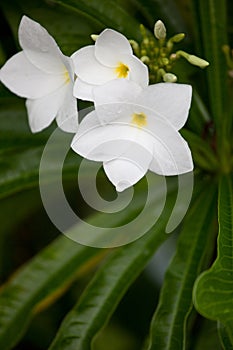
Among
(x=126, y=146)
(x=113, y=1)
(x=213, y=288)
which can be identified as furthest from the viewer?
(x=113, y=1)

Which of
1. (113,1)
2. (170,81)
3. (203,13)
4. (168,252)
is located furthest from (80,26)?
(168,252)

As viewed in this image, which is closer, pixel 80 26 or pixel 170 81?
pixel 170 81

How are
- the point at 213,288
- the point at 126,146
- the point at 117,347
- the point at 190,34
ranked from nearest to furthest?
the point at 213,288 → the point at 126,146 → the point at 190,34 → the point at 117,347

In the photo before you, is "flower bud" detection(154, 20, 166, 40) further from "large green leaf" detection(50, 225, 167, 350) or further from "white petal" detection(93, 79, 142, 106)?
"large green leaf" detection(50, 225, 167, 350)

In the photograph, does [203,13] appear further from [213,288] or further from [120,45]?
[213,288]

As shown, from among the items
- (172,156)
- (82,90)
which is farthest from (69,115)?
(172,156)

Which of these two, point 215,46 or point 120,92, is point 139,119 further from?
point 215,46
